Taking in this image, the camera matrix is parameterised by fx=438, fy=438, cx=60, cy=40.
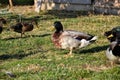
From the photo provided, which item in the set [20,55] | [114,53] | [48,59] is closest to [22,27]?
[20,55]

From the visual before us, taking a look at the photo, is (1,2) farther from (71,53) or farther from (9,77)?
(9,77)

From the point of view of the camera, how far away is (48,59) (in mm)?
12273

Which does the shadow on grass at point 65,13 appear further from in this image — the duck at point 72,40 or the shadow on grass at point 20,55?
the duck at point 72,40

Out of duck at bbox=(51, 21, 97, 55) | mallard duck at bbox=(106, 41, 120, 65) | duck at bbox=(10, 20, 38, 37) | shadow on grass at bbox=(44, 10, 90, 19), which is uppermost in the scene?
mallard duck at bbox=(106, 41, 120, 65)

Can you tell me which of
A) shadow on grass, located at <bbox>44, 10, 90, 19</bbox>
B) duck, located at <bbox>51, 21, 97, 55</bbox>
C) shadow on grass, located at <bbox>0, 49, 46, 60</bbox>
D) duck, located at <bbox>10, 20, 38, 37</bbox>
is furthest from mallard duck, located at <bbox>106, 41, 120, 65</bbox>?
shadow on grass, located at <bbox>44, 10, 90, 19</bbox>

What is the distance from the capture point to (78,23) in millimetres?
19828

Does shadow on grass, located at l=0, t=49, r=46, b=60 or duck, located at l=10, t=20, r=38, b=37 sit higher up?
shadow on grass, located at l=0, t=49, r=46, b=60

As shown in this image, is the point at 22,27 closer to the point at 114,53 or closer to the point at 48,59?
the point at 48,59

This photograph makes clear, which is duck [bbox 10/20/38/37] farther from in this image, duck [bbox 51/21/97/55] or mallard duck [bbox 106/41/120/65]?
mallard duck [bbox 106/41/120/65]

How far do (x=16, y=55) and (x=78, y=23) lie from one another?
701cm

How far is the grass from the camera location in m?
10.1

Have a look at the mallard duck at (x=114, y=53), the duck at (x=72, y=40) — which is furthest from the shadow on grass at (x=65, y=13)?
the mallard duck at (x=114, y=53)

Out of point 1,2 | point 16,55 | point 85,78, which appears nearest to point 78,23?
point 16,55

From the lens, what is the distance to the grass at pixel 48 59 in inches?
398
